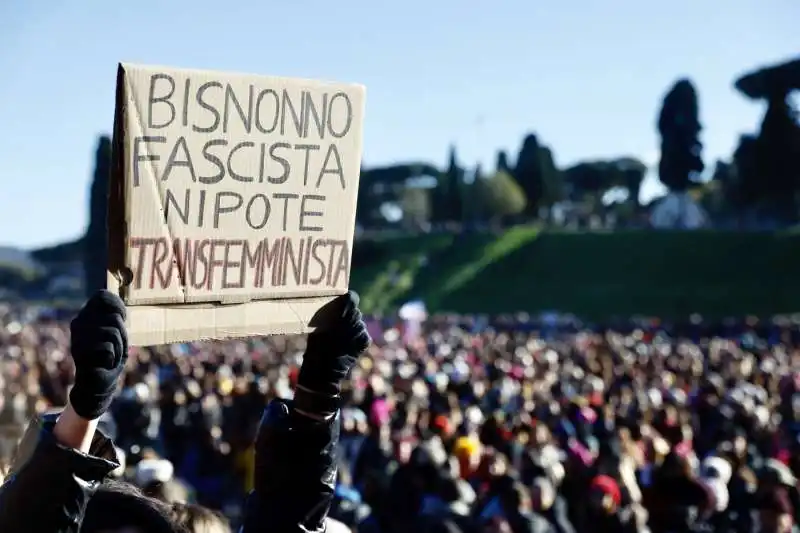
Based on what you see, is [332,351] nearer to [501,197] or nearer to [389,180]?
[501,197]

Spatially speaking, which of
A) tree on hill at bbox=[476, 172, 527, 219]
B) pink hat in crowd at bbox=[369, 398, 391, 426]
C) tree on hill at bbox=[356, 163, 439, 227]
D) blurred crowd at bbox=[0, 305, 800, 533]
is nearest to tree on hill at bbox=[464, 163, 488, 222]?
tree on hill at bbox=[476, 172, 527, 219]

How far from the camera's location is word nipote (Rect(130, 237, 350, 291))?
1915mm

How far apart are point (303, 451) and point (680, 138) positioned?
199 ft

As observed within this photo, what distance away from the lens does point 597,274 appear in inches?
1806

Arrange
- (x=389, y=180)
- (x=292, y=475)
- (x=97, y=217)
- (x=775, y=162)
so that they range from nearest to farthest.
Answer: (x=292, y=475)
(x=97, y=217)
(x=775, y=162)
(x=389, y=180)

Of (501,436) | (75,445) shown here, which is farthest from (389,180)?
(75,445)

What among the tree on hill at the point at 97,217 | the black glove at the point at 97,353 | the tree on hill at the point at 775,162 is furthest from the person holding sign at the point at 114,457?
A: the tree on hill at the point at 775,162

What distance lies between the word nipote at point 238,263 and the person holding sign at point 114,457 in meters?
0.09

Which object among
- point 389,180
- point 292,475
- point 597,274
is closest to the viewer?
point 292,475

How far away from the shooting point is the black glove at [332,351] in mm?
2016

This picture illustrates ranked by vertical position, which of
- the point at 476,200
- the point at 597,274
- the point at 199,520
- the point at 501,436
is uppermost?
the point at 476,200

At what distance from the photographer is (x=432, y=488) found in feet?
18.7

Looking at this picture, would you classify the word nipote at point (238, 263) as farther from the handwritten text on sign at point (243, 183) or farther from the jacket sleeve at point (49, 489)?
the jacket sleeve at point (49, 489)

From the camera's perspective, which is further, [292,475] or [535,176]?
[535,176]
